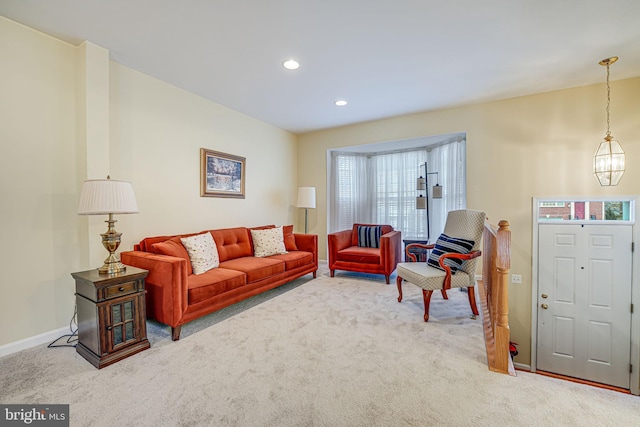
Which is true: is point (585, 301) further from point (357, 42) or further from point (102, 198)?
point (102, 198)

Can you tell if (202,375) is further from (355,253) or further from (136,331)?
(355,253)

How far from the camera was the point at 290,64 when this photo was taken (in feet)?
8.96

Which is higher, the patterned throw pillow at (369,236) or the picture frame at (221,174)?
the picture frame at (221,174)

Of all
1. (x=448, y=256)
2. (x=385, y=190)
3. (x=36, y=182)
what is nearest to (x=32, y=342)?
(x=36, y=182)

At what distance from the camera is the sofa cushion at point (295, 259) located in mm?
3557

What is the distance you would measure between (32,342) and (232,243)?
6.35ft

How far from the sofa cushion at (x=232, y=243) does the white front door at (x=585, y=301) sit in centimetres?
400

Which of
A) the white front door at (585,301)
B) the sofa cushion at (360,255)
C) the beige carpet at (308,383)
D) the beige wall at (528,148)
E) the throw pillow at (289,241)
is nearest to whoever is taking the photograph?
the beige carpet at (308,383)

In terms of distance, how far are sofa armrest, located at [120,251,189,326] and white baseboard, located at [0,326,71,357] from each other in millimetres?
777

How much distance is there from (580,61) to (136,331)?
15.9ft

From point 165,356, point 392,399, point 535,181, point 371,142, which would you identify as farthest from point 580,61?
point 165,356

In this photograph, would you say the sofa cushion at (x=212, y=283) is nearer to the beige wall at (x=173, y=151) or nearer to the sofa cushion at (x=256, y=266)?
the sofa cushion at (x=256, y=266)

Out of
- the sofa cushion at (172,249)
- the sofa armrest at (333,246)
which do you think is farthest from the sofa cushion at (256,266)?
the sofa armrest at (333,246)

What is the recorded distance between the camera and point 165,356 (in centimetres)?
197
